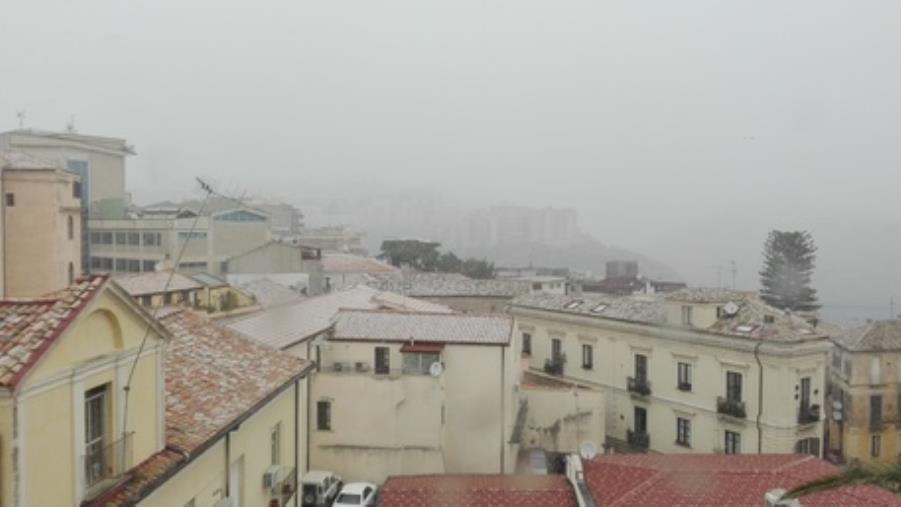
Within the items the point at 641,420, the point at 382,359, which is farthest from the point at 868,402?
the point at 382,359

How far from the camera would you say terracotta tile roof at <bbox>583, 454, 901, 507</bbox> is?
943cm

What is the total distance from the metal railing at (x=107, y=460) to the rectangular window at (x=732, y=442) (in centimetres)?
1646

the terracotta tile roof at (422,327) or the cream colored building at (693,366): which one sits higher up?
the terracotta tile roof at (422,327)

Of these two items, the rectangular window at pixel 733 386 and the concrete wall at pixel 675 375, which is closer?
the concrete wall at pixel 675 375

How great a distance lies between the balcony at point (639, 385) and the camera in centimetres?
2002

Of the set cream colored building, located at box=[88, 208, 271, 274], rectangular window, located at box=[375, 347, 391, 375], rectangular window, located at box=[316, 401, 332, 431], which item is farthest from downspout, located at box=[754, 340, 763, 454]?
cream colored building, located at box=[88, 208, 271, 274]

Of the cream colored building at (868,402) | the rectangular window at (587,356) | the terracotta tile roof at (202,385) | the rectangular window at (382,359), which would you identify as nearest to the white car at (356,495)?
the rectangular window at (382,359)

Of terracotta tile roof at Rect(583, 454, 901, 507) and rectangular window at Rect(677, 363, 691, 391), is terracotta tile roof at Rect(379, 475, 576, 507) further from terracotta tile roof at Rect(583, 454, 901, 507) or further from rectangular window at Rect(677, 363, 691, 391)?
rectangular window at Rect(677, 363, 691, 391)

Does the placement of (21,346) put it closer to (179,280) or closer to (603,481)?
(603,481)

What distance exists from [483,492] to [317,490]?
3.54 m

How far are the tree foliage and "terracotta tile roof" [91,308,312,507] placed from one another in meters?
37.7

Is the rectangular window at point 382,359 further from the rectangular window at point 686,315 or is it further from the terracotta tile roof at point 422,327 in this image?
the rectangular window at point 686,315

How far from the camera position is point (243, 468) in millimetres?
6895

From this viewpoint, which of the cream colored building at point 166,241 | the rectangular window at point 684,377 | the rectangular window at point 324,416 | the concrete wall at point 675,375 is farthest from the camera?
the cream colored building at point 166,241
